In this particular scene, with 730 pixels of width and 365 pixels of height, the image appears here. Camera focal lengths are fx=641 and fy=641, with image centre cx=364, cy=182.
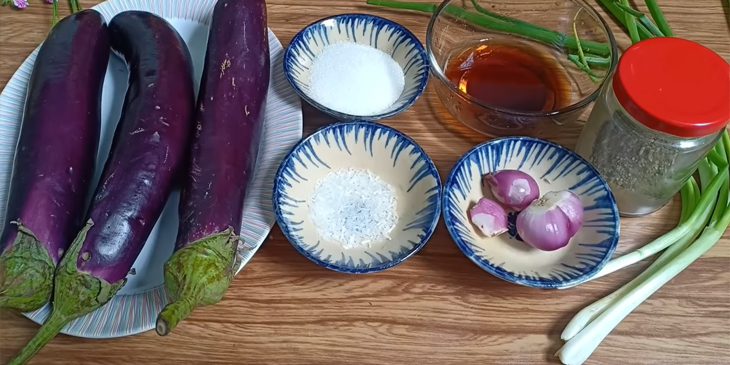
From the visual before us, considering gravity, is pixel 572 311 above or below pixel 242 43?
below

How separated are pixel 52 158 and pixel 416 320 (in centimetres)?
49

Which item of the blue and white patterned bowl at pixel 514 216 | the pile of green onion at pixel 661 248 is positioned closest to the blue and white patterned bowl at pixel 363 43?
the blue and white patterned bowl at pixel 514 216

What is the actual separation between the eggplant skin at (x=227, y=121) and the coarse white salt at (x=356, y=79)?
3.6 inches

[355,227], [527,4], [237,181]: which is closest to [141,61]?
[237,181]

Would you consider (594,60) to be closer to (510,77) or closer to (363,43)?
(510,77)

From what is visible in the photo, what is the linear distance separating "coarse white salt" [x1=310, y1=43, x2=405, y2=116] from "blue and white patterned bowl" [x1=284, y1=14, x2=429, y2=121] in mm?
12

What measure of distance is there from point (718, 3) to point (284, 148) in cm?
82

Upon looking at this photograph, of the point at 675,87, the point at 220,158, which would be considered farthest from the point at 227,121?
the point at 675,87

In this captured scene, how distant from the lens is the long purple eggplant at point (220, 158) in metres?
0.70

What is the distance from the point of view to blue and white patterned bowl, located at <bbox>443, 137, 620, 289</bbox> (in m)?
0.78

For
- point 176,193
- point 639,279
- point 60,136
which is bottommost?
point 639,279

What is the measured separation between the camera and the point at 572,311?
82cm

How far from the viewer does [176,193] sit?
867 mm

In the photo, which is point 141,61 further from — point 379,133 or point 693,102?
point 693,102
